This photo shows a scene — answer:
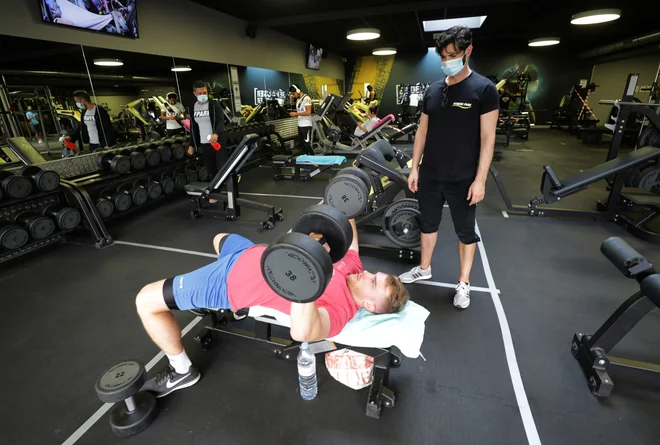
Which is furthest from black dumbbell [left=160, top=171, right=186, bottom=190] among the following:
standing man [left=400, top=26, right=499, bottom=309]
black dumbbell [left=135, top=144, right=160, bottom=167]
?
standing man [left=400, top=26, right=499, bottom=309]

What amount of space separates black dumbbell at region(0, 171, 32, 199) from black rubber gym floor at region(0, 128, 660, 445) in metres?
0.55

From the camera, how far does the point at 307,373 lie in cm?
138

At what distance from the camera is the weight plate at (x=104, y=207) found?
10.5ft

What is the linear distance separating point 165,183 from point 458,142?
11.2 feet

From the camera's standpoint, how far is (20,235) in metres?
2.63

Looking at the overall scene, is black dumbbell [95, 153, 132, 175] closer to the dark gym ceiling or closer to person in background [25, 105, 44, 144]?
person in background [25, 105, 44, 144]

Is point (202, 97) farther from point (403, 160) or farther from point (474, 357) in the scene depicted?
point (474, 357)

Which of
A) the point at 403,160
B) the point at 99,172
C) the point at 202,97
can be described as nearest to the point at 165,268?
the point at 99,172

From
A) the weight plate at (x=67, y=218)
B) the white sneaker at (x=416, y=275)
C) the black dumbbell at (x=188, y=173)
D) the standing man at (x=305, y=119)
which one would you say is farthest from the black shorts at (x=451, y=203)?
the standing man at (x=305, y=119)

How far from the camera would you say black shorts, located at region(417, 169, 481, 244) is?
73.6 inches

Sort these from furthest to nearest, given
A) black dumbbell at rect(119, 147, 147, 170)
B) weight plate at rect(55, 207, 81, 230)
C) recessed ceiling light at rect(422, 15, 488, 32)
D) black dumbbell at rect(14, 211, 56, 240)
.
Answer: recessed ceiling light at rect(422, 15, 488, 32), black dumbbell at rect(119, 147, 147, 170), weight plate at rect(55, 207, 81, 230), black dumbbell at rect(14, 211, 56, 240)

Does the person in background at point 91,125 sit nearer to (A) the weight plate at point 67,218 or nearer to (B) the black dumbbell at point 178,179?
(B) the black dumbbell at point 178,179

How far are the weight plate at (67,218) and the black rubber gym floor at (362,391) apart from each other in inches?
9.3

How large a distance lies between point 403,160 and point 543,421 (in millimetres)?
2580
